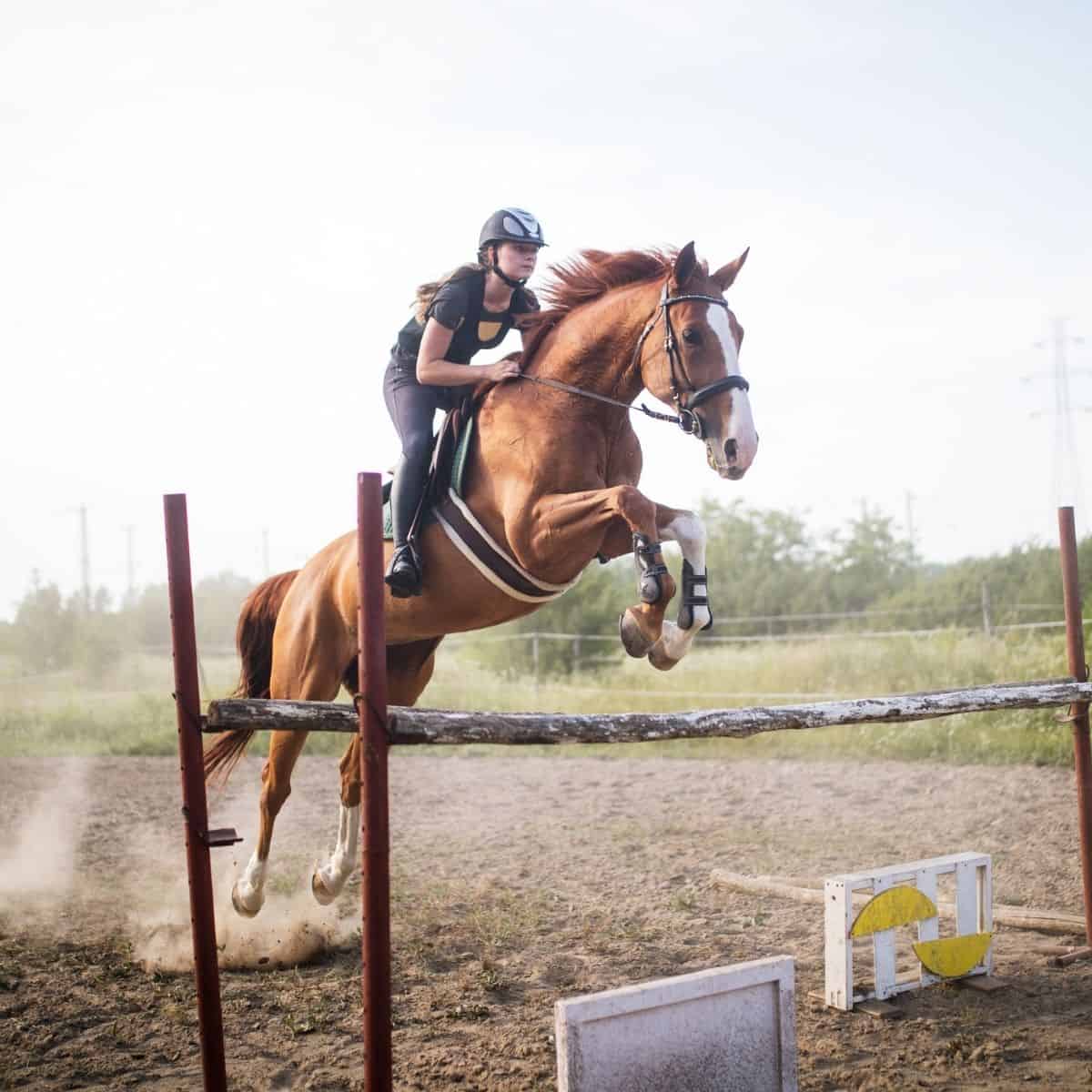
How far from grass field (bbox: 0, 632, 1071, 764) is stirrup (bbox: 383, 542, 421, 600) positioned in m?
6.89

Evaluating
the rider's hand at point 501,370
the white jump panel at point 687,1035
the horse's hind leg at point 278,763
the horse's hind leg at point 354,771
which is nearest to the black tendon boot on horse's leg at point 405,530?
the rider's hand at point 501,370

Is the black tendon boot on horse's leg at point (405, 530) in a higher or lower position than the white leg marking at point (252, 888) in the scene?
higher

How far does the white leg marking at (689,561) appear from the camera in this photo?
363cm

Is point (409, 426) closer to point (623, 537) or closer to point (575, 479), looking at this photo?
point (575, 479)

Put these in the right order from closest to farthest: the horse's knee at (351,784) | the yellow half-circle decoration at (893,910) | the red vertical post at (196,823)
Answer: the red vertical post at (196,823) → the yellow half-circle decoration at (893,910) → the horse's knee at (351,784)

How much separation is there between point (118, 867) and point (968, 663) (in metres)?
9.26

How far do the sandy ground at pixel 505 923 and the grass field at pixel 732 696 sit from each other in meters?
1.11

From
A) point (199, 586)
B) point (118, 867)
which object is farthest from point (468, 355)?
point (199, 586)


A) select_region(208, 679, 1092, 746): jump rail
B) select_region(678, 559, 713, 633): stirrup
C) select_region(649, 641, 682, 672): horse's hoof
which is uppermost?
select_region(678, 559, 713, 633): stirrup

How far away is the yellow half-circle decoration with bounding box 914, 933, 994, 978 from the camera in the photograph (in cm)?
389

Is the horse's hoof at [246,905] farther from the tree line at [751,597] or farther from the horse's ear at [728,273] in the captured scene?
the tree line at [751,597]

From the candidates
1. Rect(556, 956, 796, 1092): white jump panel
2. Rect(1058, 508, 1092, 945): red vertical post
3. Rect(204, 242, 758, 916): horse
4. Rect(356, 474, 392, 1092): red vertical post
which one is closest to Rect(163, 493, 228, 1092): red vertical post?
Rect(356, 474, 392, 1092): red vertical post

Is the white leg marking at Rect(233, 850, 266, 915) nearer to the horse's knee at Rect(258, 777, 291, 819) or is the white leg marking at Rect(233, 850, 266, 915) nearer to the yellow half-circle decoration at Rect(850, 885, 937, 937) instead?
the horse's knee at Rect(258, 777, 291, 819)

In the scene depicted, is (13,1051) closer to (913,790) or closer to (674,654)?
(674,654)
